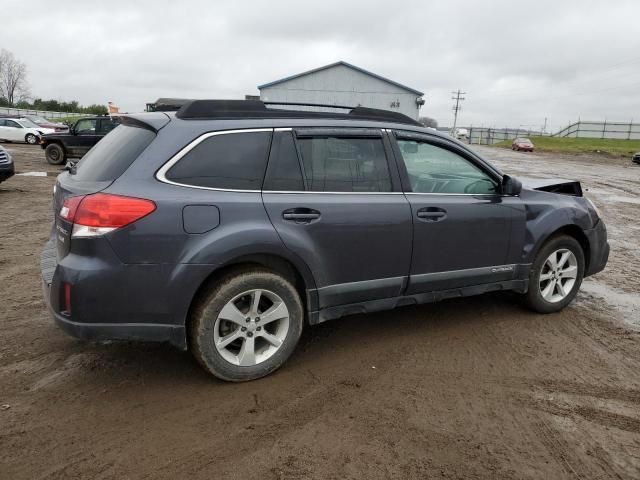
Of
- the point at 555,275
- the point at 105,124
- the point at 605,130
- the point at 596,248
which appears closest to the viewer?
the point at 555,275

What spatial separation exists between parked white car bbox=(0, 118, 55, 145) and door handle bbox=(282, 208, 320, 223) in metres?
29.1

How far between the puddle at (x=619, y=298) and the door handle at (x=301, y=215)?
10.8ft

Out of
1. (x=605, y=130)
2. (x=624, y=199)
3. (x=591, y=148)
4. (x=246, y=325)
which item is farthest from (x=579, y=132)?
(x=246, y=325)

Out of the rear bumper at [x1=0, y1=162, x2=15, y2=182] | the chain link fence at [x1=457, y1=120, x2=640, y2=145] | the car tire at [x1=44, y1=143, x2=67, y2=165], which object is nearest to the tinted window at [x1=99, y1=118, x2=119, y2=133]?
the car tire at [x1=44, y1=143, x2=67, y2=165]

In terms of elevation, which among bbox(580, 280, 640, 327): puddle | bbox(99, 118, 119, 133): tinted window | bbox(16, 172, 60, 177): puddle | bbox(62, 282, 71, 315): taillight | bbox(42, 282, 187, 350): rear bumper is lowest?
bbox(16, 172, 60, 177): puddle

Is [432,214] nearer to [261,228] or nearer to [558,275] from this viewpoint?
[261,228]

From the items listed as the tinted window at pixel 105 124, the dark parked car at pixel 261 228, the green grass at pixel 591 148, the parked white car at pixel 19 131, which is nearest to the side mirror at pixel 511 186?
the dark parked car at pixel 261 228

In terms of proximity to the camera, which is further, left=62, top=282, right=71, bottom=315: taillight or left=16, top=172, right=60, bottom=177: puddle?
left=16, top=172, right=60, bottom=177: puddle

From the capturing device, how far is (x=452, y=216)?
404 centimetres

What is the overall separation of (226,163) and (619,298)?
4.40 meters

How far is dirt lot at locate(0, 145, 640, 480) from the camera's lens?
264cm

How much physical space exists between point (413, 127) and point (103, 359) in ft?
9.60

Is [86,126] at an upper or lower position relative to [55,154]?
upper

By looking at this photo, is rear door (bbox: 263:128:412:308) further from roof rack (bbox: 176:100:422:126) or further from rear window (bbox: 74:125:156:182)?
rear window (bbox: 74:125:156:182)
